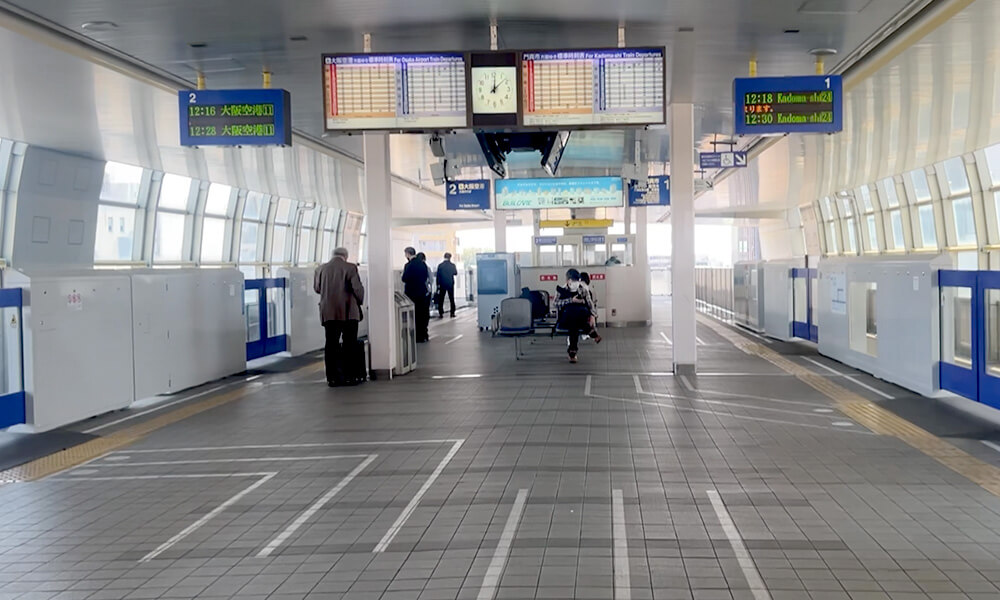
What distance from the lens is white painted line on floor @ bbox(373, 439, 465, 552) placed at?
15.9 feet

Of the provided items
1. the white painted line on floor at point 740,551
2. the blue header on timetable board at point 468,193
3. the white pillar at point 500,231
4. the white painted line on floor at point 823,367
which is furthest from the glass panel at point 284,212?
the white painted line on floor at point 740,551

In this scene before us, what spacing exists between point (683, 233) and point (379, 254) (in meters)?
4.25

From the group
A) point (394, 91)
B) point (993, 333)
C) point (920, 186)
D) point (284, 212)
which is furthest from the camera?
point (284, 212)

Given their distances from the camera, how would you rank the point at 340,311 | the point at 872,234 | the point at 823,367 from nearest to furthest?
the point at 340,311, the point at 823,367, the point at 872,234

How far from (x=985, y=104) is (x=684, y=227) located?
5.14m

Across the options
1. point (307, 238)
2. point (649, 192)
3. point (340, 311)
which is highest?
point (649, 192)

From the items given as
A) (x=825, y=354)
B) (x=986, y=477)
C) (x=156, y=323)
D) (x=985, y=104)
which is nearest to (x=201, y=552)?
(x=986, y=477)

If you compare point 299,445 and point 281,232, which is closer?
point 299,445

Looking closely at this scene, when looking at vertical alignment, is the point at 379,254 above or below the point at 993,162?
below

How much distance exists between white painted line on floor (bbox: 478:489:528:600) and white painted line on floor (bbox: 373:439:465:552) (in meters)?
0.65

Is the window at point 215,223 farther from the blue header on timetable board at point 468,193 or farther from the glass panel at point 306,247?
the blue header on timetable board at point 468,193

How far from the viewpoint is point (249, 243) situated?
995 inches

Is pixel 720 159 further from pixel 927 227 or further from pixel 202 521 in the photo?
pixel 202 521

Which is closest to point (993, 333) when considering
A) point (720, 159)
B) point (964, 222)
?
point (720, 159)
